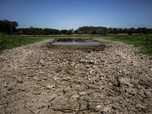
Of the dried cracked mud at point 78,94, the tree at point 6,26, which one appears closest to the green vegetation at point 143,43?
the dried cracked mud at point 78,94

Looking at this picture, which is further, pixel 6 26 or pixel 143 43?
pixel 6 26

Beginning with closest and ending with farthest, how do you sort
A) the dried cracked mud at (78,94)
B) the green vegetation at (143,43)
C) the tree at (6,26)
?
the dried cracked mud at (78,94)
the green vegetation at (143,43)
the tree at (6,26)

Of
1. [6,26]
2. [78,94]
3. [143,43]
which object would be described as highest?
[6,26]

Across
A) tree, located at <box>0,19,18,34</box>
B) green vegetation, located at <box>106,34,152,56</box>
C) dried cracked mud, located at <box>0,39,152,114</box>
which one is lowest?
dried cracked mud, located at <box>0,39,152,114</box>

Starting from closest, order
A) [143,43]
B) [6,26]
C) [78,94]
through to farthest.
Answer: [78,94]
[143,43]
[6,26]

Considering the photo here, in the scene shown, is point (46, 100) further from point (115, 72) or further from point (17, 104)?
point (115, 72)

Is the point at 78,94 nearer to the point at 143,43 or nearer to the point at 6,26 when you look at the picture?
the point at 143,43

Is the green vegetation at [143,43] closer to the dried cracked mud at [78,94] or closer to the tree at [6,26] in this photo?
the dried cracked mud at [78,94]

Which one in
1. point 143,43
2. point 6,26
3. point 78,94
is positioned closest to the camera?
point 78,94

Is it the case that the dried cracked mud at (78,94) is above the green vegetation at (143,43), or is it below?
below

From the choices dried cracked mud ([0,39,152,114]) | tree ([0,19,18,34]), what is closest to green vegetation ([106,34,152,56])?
dried cracked mud ([0,39,152,114])

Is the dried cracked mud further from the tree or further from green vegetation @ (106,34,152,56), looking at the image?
the tree

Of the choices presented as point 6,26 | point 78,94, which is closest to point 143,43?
point 78,94

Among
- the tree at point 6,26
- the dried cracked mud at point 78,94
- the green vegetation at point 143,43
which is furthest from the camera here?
the tree at point 6,26
